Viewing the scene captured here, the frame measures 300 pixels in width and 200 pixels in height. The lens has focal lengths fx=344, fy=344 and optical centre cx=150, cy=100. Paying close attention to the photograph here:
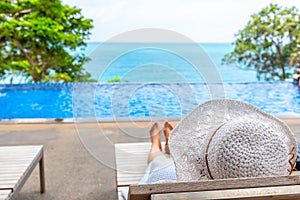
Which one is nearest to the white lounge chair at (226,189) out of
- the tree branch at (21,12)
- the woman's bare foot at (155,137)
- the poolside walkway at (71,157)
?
the poolside walkway at (71,157)

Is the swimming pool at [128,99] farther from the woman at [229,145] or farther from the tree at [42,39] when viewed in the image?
the tree at [42,39]

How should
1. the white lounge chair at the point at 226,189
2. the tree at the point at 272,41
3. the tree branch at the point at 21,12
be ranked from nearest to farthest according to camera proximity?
1. the white lounge chair at the point at 226,189
2. the tree branch at the point at 21,12
3. the tree at the point at 272,41

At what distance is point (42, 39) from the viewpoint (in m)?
7.90

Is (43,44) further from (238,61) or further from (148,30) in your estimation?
(148,30)

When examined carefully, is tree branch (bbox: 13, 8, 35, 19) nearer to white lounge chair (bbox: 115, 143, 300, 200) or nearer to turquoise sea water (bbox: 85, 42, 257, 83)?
turquoise sea water (bbox: 85, 42, 257, 83)

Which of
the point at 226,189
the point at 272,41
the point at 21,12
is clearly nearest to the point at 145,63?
the point at 226,189

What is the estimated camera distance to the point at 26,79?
8.30m

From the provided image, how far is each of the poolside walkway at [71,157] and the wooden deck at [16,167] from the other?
170 millimetres

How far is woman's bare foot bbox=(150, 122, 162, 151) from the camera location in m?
1.93

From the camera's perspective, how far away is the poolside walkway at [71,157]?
218 centimetres

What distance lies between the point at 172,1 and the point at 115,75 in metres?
11.9

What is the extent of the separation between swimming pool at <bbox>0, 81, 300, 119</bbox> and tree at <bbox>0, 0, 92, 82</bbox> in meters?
1.22

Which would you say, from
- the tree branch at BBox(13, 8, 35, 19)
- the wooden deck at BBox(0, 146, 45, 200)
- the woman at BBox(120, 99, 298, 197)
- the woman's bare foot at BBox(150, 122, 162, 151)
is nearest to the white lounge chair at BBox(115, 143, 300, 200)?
the woman at BBox(120, 99, 298, 197)

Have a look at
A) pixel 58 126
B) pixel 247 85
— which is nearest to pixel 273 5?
pixel 247 85
